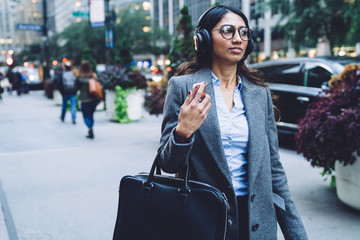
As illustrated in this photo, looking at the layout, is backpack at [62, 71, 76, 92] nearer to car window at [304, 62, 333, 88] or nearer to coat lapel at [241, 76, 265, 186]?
car window at [304, 62, 333, 88]

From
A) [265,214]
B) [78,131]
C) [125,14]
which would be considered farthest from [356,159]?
[125,14]

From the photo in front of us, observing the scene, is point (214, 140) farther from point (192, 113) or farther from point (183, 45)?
point (183, 45)

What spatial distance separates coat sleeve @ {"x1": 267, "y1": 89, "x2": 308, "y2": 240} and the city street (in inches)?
80.3

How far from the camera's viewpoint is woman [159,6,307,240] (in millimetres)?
1808

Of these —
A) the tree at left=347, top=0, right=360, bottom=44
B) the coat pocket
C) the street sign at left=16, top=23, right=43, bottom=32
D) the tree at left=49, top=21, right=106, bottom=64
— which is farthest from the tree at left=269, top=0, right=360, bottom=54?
the tree at left=49, top=21, right=106, bottom=64

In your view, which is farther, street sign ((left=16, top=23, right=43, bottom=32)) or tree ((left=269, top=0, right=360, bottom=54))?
street sign ((left=16, top=23, right=43, bottom=32))

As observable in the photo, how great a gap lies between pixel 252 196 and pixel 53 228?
9.35ft

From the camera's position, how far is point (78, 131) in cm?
1048

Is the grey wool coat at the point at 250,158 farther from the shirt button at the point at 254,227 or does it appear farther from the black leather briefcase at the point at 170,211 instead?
the black leather briefcase at the point at 170,211

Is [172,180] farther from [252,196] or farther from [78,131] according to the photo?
[78,131]

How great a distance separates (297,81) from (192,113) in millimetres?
6491

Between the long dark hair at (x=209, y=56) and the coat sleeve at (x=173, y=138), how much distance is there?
0.65 ft

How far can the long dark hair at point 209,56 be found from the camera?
1.99 metres

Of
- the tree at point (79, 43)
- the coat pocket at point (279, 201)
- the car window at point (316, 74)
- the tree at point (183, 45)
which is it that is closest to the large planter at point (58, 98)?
the tree at point (183, 45)
